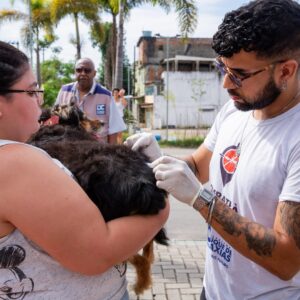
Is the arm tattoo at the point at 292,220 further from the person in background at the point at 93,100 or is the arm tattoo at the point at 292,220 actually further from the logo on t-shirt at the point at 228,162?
the person in background at the point at 93,100

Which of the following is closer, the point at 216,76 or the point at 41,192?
the point at 41,192

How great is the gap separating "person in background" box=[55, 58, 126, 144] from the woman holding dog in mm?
3619

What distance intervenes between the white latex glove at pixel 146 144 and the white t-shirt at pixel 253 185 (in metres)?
0.28

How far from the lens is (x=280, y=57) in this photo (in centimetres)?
161

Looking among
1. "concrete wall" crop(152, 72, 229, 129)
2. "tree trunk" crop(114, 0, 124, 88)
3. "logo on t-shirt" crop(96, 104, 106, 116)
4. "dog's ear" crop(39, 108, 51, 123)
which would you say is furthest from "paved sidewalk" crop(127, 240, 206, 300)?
"concrete wall" crop(152, 72, 229, 129)

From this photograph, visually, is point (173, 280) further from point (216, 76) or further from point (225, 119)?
point (216, 76)

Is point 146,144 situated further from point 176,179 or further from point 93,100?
point 93,100

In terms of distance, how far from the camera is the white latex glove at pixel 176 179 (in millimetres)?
1333

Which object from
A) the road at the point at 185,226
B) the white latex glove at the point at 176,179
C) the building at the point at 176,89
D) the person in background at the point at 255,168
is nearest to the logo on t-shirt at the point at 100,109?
the road at the point at 185,226

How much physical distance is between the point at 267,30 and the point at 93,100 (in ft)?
11.9

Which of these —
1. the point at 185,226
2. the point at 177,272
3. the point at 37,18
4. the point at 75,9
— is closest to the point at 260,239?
the point at 177,272

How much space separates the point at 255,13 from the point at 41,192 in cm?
104

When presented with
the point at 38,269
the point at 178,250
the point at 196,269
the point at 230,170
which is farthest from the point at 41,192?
the point at 178,250

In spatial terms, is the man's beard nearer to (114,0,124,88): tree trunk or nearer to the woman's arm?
the woman's arm
